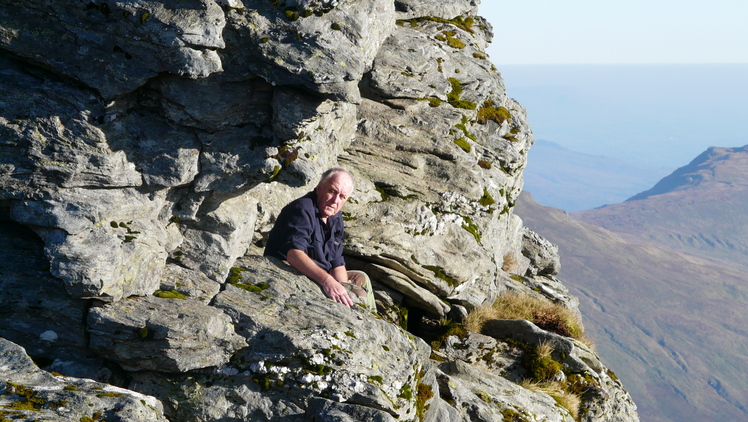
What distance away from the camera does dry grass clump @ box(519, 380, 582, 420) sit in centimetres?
1725

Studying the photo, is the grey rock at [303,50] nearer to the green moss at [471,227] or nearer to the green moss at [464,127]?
the green moss at [471,227]

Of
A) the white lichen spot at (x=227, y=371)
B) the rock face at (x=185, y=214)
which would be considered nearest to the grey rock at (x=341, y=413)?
the rock face at (x=185, y=214)

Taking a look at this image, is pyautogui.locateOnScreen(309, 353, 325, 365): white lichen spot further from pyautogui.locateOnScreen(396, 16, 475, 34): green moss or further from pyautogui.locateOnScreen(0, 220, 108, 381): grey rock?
pyautogui.locateOnScreen(396, 16, 475, 34): green moss

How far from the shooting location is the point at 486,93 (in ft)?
77.5

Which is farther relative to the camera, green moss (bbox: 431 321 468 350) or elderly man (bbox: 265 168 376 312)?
green moss (bbox: 431 321 468 350)

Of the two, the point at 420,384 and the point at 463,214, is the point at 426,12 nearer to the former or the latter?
the point at 463,214

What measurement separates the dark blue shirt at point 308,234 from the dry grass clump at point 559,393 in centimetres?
729

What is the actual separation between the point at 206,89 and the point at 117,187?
114 inches

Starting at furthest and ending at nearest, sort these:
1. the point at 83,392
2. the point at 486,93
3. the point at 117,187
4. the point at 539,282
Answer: the point at 539,282 < the point at 486,93 < the point at 117,187 < the point at 83,392

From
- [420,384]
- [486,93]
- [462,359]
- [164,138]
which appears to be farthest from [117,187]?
[486,93]

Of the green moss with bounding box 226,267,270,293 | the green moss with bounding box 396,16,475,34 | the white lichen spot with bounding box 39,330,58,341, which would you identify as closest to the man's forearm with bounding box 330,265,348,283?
the green moss with bounding box 226,267,270,293

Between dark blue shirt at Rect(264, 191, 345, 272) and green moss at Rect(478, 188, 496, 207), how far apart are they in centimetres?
728

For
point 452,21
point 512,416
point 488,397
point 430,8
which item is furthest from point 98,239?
point 452,21

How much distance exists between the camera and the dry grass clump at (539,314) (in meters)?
21.6
